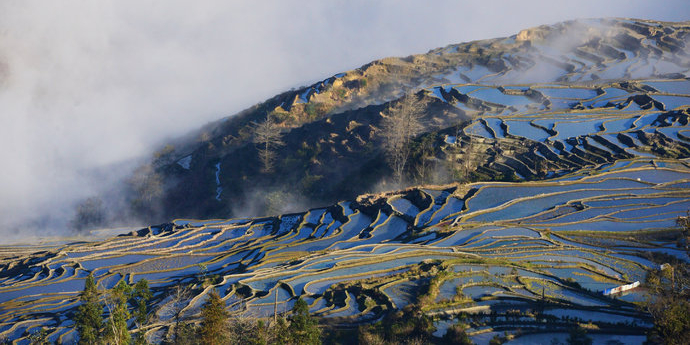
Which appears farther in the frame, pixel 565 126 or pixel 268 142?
pixel 268 142

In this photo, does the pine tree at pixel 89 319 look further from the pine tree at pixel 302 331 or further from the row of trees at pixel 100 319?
the pine tree at pixel 302 331

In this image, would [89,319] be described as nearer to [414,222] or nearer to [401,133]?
[414,222]

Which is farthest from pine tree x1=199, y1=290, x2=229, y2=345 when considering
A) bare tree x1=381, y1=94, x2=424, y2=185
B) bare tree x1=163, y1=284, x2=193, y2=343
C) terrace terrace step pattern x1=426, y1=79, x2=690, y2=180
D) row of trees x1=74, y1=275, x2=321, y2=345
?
bare tree x1=381, y1=94, x2=424, y2=185

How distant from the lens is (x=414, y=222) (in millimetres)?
25203

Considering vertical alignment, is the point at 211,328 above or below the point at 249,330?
above

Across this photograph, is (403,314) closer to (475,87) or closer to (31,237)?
(475,87)

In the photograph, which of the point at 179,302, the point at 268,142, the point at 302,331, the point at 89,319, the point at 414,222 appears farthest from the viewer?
the point at 268,142

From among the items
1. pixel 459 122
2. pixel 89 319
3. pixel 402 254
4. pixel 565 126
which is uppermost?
pixel 459 122

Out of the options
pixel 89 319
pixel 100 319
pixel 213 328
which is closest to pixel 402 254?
pixel 213 328

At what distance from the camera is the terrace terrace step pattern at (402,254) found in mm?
16422

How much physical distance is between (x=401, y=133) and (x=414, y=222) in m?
12.8

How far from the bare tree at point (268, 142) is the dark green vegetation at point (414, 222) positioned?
0.26 m

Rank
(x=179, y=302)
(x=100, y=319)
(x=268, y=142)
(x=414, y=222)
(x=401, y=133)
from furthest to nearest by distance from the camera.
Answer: (x=268, y=142)
(x=401, y=133)
(x=414, y=222)
(x=179, y=302)
(x=100, y=319)

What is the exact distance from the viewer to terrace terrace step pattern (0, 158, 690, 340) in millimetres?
16422
